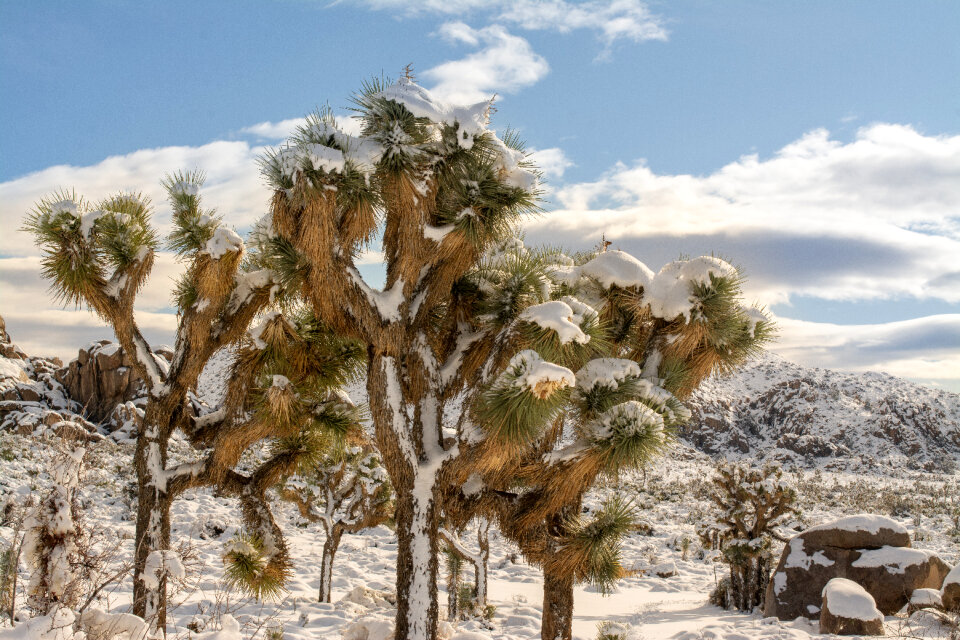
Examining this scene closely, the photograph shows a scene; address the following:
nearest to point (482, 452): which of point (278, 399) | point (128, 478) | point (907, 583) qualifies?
point (278, 399)

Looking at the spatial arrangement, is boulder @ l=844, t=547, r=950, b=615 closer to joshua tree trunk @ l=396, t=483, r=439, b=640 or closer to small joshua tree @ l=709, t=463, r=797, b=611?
small joshua tree @ l=709, t=463, r=797, b=611

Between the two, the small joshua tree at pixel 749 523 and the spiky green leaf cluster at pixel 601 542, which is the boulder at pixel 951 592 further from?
the spiky green leaf cluster at pixel 601 542

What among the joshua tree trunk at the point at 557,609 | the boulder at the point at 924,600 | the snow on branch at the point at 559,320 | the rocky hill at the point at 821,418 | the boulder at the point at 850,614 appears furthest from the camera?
the rocky hill at the point at 821,418

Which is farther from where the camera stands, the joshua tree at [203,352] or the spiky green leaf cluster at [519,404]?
the joshua tree at [203,352]

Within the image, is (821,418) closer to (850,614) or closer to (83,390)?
(850,614)

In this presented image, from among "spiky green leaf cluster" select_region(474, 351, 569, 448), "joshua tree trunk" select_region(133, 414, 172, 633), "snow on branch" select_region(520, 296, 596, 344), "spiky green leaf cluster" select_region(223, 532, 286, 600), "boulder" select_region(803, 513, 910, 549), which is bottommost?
"boulder" select_region(803, 513, 910, 549)

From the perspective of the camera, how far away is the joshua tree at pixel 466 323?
632 centimetres

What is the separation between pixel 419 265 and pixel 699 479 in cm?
3071

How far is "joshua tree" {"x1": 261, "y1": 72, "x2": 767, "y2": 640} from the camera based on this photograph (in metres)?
6.32

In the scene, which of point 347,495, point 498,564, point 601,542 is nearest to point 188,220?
point 601,542

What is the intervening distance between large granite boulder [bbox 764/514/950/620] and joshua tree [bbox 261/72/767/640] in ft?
25.7

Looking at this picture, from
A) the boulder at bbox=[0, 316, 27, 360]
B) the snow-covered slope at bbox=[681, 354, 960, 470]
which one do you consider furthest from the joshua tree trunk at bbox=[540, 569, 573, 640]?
the snow-covered slope at bbox=[681, 354, 960, 470]

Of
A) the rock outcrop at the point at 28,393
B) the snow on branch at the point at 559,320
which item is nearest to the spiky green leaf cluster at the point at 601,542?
the snow on branch at the point at 559,320

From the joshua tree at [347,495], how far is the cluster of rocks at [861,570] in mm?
8515
